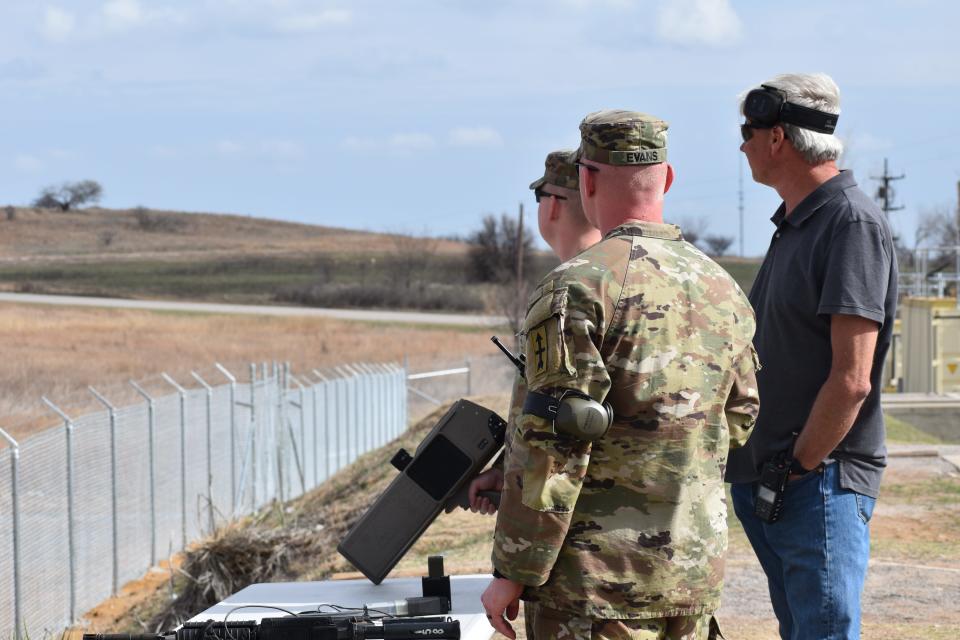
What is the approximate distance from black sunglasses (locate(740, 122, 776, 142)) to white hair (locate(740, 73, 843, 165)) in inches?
1.6

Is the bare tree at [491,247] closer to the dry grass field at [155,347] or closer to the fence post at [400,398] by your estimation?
the dry grass field at [155,347]

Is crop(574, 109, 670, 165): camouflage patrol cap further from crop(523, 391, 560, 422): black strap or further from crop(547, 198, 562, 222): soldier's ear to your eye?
crop(547, 198, 562, 222): soldier's ear

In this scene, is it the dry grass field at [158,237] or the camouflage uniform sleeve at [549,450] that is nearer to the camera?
the camouflage uniform sleeve at [549,450]

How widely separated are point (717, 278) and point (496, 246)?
7835 centimetres

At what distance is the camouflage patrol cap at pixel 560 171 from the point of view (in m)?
3.89

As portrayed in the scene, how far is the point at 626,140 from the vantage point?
3.07 meters

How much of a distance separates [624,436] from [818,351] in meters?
0.96

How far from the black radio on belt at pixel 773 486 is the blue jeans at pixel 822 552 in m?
0.04

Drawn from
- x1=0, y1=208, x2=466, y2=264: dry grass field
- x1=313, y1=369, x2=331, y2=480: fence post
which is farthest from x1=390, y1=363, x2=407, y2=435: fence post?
x1=0, y1=208, x2=466, y2=264: dry grass field

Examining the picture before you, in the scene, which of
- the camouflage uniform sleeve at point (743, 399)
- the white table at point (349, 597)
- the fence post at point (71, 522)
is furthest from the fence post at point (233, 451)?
the camouflage uniform sleeve at point (743, 399)

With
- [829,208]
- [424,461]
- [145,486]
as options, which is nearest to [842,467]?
[829,208]

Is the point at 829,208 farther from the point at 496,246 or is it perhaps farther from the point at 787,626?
the point at 496,246

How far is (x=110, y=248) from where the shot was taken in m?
110

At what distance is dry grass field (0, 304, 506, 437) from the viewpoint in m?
25.3
